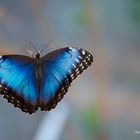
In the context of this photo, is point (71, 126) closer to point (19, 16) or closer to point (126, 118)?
point (126, 118)

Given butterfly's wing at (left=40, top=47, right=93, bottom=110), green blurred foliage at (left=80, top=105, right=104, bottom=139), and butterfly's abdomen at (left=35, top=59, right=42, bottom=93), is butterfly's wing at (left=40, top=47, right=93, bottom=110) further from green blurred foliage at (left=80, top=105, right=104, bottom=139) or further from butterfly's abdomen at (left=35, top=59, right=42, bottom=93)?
green blurred foliage at (left=80, top=105, right=104, bottom=139)

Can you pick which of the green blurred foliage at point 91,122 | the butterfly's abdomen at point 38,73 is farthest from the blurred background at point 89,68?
the butterfly's abdomen at point 38,73

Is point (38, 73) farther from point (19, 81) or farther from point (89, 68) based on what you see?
point (89, 68)

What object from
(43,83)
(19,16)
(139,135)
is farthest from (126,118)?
(19,16)

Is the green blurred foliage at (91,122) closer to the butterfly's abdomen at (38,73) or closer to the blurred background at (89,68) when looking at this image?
the blurred background at (89,68)

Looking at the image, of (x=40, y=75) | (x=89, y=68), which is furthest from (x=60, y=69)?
(x=89, y=68)
